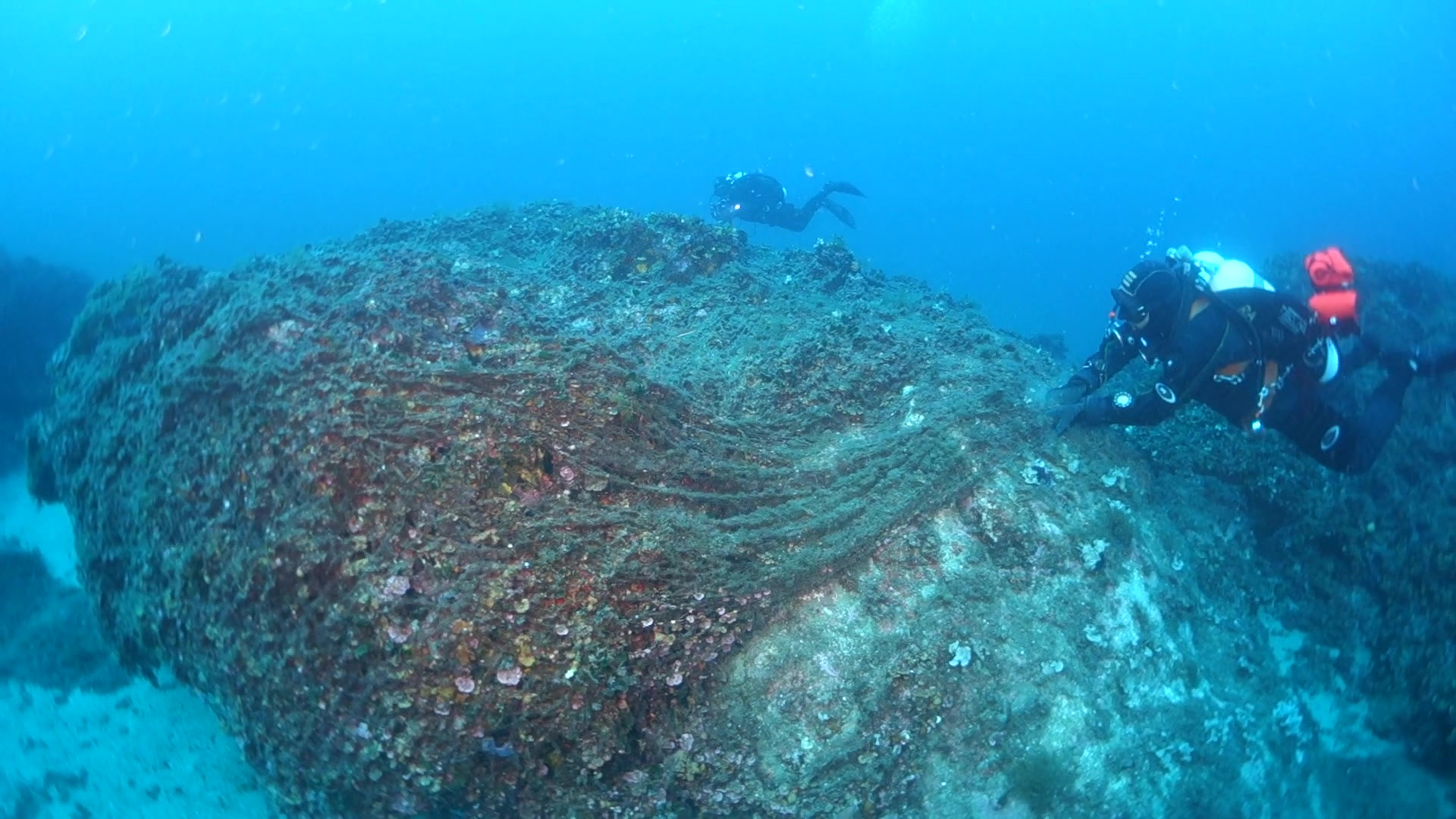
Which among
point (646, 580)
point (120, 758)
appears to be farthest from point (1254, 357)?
point (120, 758)

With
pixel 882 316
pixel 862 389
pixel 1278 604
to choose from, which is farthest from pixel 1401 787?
pixel 882 316

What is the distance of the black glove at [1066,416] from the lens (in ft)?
20.8

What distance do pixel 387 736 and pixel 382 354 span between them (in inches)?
98.1

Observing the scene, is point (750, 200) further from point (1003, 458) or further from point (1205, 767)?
point (1205, 767)

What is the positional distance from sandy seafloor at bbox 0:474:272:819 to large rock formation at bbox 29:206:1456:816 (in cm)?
164

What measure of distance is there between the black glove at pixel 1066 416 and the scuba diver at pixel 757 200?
41.7 ft

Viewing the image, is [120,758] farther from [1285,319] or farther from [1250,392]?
[1285,319]

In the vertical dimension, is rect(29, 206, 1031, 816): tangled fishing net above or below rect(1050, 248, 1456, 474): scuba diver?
below

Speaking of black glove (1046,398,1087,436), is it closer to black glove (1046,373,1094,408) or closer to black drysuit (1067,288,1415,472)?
black drysuit (1067,288,1415,472)

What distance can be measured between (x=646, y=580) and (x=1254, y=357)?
19.4 ft

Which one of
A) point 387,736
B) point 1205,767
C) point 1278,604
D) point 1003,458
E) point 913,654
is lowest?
point 387,736

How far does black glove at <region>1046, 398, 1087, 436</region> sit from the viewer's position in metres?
6.34

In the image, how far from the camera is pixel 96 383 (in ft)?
19.7

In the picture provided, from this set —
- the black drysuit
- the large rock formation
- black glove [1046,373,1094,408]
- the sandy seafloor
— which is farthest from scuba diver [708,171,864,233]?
the sandy seafloor
